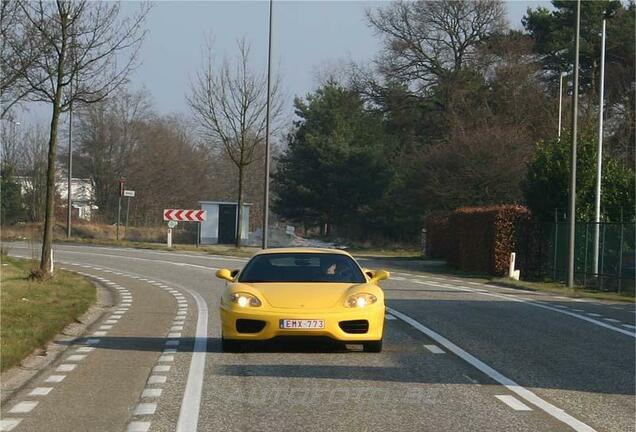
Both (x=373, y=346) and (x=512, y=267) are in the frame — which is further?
(x=512, y=267)

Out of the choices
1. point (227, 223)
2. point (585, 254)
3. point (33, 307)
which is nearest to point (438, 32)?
point (227, 223)

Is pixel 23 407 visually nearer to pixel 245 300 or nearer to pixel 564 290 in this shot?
pixel 245 300

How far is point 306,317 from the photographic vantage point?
11828 mm

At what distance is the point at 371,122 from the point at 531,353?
60.1 metres

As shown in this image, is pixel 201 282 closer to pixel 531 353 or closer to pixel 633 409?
pixel 531 353

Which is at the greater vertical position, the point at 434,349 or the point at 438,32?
the point at 438,32

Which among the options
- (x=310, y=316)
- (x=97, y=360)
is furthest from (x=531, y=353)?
(x=97, y=360)

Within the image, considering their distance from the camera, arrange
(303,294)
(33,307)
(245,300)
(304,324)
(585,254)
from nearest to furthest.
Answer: (304,324) → (245,300) → (303,294) → (33,307) → (585,254)

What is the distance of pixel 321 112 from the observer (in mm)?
75062

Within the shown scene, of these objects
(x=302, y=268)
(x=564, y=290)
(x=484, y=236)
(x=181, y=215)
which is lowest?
(x=564, y=290)

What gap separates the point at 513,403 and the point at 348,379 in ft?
6.47

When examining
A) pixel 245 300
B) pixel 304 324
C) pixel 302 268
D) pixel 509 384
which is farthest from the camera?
pixel 302 268

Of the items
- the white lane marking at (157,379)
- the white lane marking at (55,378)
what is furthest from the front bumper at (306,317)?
the white lane marking at (55,378)

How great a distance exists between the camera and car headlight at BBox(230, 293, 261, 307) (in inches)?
477
